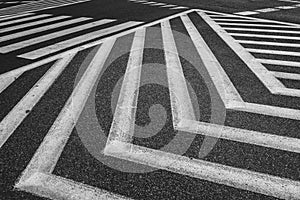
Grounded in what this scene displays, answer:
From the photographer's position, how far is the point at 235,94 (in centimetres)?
450

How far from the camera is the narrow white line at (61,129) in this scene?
2945 millimetres

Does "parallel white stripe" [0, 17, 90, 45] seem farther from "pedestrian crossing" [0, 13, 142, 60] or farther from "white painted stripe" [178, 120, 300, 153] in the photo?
"white painted stripe" [178, 120, 300, 153]

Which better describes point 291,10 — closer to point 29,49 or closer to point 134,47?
point 134,47

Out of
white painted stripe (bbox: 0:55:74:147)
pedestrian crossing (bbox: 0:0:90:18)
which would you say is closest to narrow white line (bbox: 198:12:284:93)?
white painted stripe (bbox: 0:55:74:147)

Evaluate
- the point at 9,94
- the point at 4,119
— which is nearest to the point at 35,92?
the point at 9,94

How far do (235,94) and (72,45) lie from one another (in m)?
3.88

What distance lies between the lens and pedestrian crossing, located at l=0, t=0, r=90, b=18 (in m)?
11.0

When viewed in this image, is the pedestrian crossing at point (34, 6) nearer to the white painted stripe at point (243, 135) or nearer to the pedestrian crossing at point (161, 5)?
the pedestrian crossing at point (161, 5)

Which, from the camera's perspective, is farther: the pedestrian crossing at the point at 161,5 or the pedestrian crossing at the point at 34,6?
the pedestrian crossing at the point at 161,5

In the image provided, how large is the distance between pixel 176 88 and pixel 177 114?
841 millimetres

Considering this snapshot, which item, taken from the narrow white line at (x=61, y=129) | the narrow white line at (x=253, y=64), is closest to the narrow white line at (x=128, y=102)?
the narrow white line at (x=61, y=129)

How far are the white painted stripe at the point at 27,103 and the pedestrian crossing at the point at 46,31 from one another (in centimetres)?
101

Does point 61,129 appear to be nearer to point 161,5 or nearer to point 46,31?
point 46,31


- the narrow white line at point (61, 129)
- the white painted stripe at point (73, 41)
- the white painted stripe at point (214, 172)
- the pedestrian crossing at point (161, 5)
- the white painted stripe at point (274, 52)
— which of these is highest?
the pedestrian crossing at point (161, 5)
